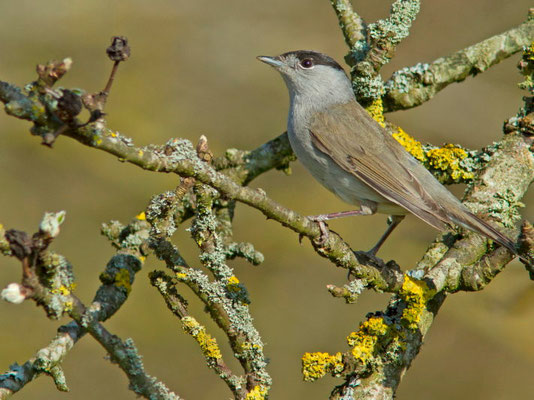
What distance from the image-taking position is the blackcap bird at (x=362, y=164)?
4180mm

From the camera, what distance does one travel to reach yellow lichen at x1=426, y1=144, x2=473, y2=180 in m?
4.73

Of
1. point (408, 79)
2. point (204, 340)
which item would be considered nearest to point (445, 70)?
point (408, 79)

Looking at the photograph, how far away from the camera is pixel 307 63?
527 centimetres

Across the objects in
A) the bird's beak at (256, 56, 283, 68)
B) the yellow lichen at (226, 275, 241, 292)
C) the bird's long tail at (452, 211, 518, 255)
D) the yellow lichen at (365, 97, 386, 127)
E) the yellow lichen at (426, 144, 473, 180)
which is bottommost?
the yellow lichen at (226, 275, 241, 292)

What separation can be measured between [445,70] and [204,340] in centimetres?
305

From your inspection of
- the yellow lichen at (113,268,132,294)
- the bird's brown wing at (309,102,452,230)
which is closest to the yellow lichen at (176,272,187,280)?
the yellow lichen at (113,268,132,294)

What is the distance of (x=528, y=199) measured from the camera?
532 centimetres

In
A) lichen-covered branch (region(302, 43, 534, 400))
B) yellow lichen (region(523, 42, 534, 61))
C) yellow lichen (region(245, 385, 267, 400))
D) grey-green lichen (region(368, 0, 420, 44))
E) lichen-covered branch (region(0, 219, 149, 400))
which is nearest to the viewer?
lichen-covered branch (region(0, 219, 149, 400))

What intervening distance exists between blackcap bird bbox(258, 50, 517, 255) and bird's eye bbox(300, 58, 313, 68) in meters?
0.29

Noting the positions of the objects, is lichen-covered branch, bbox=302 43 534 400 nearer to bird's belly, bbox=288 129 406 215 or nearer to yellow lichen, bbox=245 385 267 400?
yellow lichen, bbox=245 385 267 400

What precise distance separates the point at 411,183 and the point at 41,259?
277cm

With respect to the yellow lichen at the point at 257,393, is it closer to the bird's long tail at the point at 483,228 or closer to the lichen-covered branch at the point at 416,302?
the lichen-covered branch at the point at 416,302

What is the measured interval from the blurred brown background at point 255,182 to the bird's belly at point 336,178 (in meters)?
Result: 1.13

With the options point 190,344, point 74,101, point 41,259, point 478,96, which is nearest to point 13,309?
point 190,344
